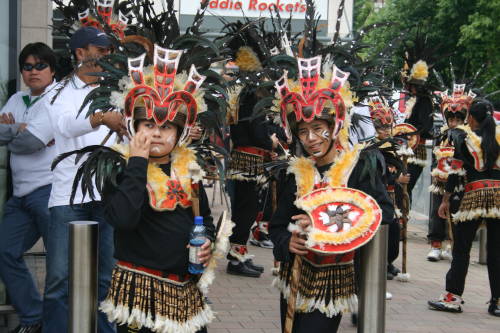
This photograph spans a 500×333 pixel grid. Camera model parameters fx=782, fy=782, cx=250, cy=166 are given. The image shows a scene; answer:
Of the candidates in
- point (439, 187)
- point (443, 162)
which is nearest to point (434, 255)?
point (439, 187)

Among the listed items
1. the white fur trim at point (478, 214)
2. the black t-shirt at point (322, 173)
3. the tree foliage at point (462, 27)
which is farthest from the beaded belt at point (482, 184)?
the tree foliage at point (462, 27)

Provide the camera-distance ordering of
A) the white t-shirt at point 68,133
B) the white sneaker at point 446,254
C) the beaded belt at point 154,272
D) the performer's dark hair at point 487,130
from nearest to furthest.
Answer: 1. the beaded belt at point 154,272
2. the white t-shirt at point 68,133
3. the performer's dark hair at point 487,130
4. the white sneaker at point 446,254

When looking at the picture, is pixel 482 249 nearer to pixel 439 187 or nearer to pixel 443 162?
pixel 439 187

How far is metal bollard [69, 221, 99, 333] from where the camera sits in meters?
3.81

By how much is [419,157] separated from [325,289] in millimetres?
6219

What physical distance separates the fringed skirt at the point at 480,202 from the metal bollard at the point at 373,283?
3.76 meters

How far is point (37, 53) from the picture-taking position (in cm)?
583

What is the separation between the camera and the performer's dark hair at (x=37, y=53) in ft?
19.0

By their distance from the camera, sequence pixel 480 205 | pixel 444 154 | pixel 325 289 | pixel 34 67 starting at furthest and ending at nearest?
pixel 444 154, pixel 480 205, pixel 34 67, pixel 325 289

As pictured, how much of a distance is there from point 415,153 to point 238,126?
2853 mm

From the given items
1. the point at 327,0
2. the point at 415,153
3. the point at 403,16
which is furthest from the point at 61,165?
the point at 403,16

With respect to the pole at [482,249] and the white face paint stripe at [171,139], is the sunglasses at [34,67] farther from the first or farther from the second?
the pole at [482,249]

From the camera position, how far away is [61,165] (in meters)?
4.94

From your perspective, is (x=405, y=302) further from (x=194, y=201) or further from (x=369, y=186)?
(x=194, y=201)
